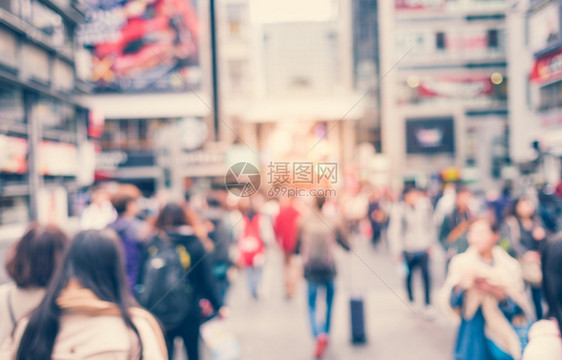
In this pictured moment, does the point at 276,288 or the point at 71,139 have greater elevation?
the point at 71,139

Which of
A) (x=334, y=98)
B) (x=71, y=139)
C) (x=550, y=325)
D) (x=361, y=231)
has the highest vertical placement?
(x=334, y=98)

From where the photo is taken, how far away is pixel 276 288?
8.30m

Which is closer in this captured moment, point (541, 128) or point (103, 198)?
point (103, 198)

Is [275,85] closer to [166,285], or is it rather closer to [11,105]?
[11,105]

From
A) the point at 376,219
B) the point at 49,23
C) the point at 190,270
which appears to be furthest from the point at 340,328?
the point at 49,23

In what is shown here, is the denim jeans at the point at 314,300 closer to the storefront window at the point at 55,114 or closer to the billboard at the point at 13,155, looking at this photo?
the billboard at the point at 13,155

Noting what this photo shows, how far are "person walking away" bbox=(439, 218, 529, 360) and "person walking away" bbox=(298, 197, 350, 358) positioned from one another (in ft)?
5.40

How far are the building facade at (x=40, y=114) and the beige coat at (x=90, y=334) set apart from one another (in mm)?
7099

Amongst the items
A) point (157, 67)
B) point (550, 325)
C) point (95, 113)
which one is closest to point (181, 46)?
point (157, 67)

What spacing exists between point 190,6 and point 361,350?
19.4 metres

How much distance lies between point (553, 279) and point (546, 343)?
0.64ft

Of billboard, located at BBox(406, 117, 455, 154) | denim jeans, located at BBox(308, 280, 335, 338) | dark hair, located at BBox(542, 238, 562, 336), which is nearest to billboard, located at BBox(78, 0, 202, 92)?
denim jeans, located at BBox(308, 280, 335, 338)

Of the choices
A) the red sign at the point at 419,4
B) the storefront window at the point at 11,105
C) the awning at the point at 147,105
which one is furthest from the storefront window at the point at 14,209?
the red sign at the point at 419,4

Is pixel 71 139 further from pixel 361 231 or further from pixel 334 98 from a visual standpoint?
pixel 334 98
